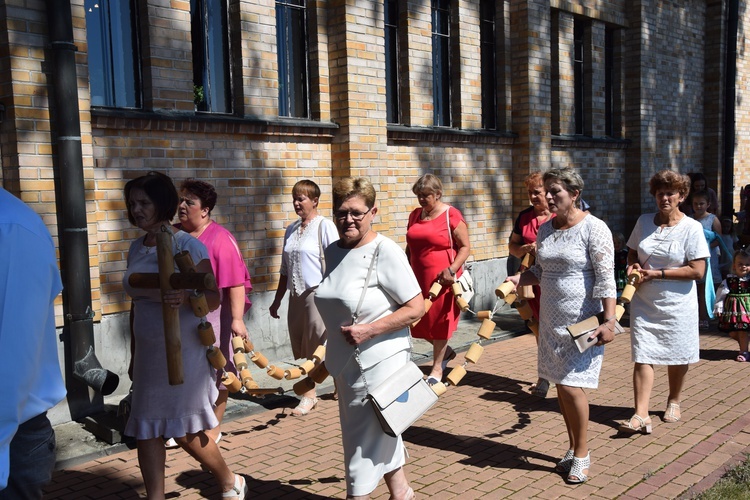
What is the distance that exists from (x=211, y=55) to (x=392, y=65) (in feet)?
9.72

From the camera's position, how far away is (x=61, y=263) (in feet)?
21.0

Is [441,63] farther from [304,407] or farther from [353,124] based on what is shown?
[304,407]

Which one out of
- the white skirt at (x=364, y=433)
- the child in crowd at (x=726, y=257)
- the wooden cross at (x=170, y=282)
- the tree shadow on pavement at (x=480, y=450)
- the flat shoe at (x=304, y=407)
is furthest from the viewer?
the child in crowd at (x=726, y=257)

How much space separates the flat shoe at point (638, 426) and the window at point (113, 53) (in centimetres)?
529

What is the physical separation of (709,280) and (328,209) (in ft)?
14.2

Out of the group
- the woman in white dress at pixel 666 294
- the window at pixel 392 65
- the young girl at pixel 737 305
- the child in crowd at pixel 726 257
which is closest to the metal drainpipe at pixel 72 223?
the woman in white dress at pixel 666 294

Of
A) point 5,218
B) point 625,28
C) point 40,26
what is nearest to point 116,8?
point 40,26

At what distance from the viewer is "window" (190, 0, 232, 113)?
7910 millimetres

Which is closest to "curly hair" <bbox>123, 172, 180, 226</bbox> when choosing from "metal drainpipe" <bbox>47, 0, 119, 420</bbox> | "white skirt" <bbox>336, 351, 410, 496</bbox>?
"white skirt" <bbox>336, 351, 410, 496</bbox>

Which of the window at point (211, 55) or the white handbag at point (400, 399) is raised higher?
the window at point (211, 55)

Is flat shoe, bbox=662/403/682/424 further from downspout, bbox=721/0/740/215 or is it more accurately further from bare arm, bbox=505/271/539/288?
downspout, bbox=721/0/740/215

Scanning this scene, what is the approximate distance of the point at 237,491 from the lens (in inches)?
171

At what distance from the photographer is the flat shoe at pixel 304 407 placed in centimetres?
634

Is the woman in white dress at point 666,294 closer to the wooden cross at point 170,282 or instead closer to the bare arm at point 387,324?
the bare arm at point 387,324
